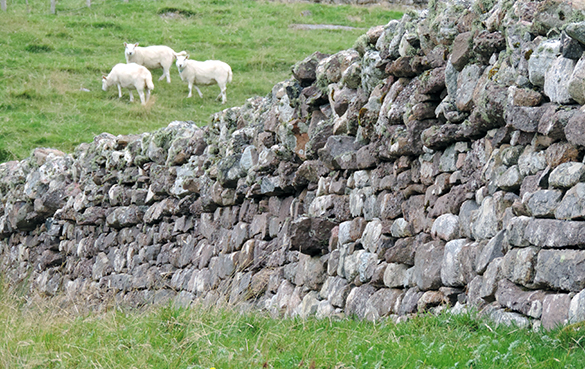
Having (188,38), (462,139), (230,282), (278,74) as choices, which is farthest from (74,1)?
(462,139)

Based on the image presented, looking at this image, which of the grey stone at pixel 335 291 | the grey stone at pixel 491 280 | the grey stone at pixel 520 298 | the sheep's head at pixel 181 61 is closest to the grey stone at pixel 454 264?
the grey stone at pixel 491 280

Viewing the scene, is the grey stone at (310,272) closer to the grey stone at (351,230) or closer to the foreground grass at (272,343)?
the grey stone at (351,230)

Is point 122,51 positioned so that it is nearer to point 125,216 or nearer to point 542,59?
point 125,216

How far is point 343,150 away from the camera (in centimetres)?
634

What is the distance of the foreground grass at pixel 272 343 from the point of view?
3268mm

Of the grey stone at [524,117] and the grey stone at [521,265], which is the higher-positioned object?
the grey stone at [524,117]

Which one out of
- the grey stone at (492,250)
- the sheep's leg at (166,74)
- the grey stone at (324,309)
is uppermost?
the grey stone at (492,250)

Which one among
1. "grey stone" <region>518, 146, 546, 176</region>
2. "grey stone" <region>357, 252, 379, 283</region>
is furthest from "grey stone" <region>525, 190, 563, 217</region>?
"grey stone" <region>357, 252, 379, 283</region>

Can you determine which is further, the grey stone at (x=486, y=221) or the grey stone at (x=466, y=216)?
the grey stone at (x=466, y=216)

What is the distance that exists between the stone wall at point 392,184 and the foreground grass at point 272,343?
276mm

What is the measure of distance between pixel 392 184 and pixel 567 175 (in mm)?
2059

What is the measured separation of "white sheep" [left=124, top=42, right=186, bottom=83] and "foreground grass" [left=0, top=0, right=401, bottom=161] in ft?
1.64

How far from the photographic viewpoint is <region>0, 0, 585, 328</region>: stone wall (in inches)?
148

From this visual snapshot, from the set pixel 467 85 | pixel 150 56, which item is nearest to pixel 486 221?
pixel 467 85
